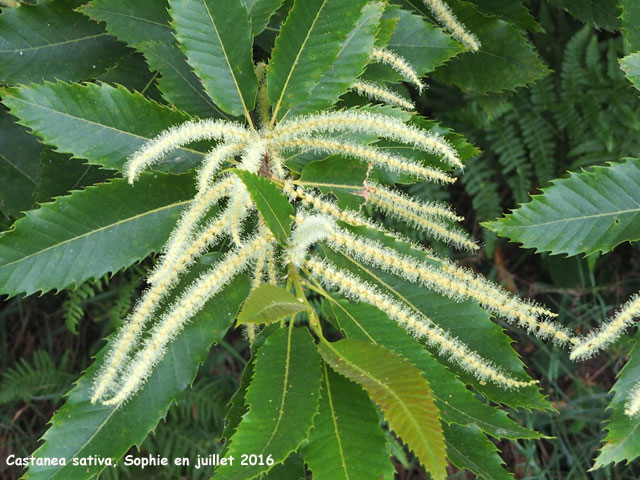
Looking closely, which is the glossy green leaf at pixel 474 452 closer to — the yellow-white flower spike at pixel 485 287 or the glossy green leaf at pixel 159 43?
the yellow-white flower spike at pixel 485 287

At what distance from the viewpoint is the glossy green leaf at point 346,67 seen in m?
1.57

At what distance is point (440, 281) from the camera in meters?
1.50

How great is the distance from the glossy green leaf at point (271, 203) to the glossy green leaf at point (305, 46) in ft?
1.17

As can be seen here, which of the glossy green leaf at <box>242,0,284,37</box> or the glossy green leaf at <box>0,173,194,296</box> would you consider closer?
the glossy green leaf at <box>0,173,194,296</box>

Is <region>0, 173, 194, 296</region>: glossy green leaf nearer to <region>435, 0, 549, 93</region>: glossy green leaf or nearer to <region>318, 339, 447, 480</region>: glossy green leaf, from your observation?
<region>318, 339, 447, 480</region>: glossy green leaf

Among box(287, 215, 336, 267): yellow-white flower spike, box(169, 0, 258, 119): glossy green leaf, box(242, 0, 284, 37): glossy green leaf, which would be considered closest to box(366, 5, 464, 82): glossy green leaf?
box(242, 0, 284, 37): glossy green leaf

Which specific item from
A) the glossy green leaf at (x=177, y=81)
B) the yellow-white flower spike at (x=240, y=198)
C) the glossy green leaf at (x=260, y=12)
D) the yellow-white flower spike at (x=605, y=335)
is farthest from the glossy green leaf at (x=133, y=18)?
the yellow-white flower spike at (x=605, y=335)

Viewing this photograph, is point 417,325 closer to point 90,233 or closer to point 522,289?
point 90,233

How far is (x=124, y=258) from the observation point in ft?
4.84

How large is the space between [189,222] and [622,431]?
119 cm

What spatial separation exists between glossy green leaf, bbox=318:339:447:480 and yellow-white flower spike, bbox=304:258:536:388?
0.31 metres

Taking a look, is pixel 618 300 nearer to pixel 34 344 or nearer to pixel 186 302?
pixel 186 302

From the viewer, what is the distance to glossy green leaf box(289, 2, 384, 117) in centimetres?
157

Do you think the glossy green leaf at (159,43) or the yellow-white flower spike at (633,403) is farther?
the glossy green leaf at (159,43)
